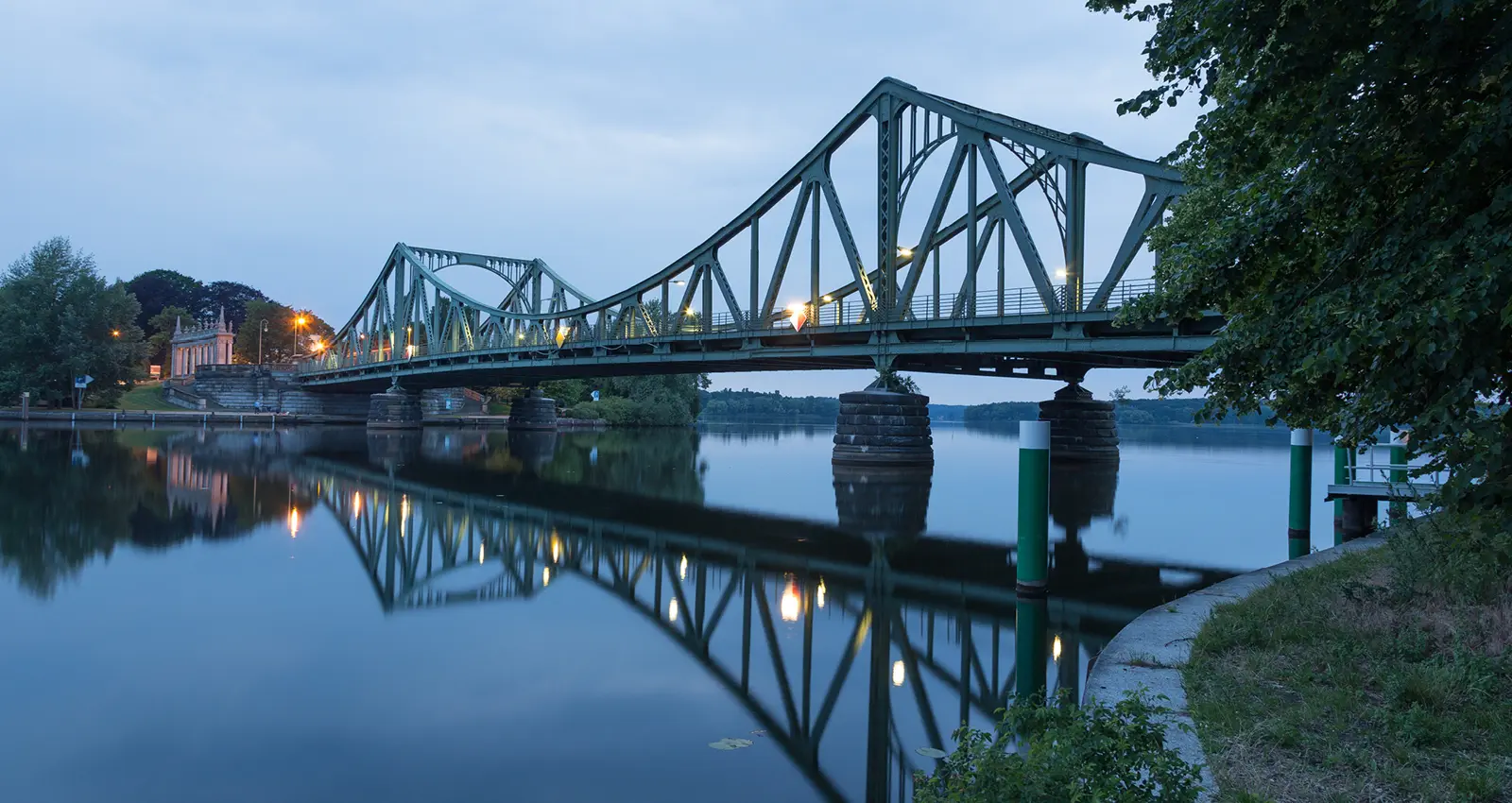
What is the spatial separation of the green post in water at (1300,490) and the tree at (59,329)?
87.9 meters

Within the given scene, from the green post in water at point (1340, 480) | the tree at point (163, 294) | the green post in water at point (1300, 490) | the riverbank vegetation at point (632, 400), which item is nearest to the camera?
the green post in water at point (1300, 490)

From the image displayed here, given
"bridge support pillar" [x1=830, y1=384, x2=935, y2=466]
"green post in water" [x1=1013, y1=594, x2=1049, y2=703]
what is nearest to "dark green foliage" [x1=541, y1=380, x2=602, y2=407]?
"bridge support pillar" [x1=830, y1=384, x2=935, y2=466]

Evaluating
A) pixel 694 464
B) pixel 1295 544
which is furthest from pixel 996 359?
pixel 1295 544

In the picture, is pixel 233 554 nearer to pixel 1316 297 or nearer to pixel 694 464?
pixel 1316 297

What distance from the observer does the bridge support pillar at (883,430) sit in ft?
115

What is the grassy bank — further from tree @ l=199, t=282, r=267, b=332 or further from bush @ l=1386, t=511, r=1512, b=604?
bush @ l=1386, t=511, r=1512, b=604

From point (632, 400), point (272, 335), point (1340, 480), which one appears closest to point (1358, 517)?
point (1340, 480)

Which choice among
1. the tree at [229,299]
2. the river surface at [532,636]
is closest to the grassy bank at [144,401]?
the tree at [229,299]

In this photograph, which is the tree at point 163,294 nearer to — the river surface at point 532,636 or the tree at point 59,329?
the tree at point 59,329

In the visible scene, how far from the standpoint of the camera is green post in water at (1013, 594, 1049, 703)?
25.2ft

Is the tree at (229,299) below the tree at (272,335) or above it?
above

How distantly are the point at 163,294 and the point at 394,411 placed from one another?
3330 inches

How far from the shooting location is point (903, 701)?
758 centimetres

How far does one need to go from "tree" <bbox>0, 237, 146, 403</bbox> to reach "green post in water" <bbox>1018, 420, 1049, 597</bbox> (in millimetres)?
87022
